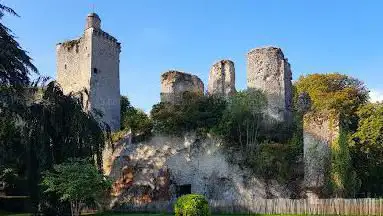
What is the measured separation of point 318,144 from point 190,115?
7.54 meters

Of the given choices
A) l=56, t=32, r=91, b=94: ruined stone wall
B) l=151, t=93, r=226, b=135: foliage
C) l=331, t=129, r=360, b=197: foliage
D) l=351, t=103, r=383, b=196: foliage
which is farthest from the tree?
l=351, t=103, r=383, b=196: foliage

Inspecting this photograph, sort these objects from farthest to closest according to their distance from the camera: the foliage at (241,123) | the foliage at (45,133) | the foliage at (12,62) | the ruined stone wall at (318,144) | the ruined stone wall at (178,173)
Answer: the foliage at (241,123) → the ruined stone wall at (178,173) → the ruined stone wall at (318,144) → the foliage at (45,133) → the foliage at (12,62)

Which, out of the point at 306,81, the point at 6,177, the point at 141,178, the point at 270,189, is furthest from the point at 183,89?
the point at 306,81

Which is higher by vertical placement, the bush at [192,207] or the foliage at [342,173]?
the foliage at [342,173]

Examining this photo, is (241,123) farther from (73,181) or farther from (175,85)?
(73,181)

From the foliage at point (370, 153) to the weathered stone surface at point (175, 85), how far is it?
9.97 m

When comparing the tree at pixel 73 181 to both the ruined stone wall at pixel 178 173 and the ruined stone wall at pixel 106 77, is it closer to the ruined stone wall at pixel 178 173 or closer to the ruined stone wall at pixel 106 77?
the ruined stone wall at pixel 178 173

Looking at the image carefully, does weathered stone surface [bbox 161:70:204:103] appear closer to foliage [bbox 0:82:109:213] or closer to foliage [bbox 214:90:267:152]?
foliage [bbox 214:90:267:152]

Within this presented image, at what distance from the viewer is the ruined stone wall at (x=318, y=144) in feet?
79.4

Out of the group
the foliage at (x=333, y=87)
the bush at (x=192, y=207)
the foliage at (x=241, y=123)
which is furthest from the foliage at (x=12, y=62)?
the foliage at (x=333, y=87)

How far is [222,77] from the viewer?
3312cm

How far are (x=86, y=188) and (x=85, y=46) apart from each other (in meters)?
16.0

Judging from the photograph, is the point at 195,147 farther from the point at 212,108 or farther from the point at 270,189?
the point at 270,189

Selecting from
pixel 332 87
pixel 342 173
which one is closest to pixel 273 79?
pixel 342 173
